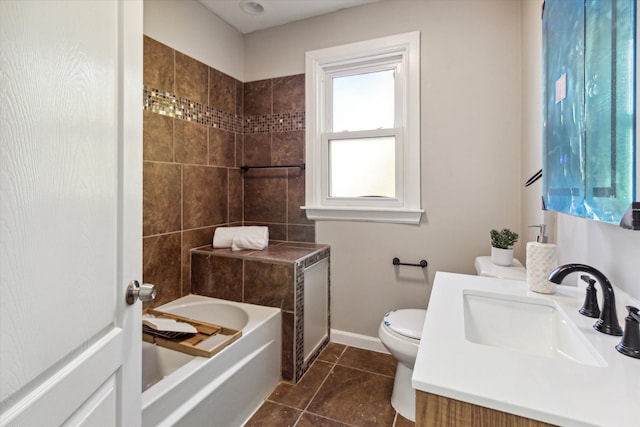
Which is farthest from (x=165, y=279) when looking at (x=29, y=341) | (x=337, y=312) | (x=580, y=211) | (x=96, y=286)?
(x=580, y=211)

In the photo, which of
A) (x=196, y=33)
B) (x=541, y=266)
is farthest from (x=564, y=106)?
(x=196, y=33)

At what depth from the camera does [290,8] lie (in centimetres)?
227

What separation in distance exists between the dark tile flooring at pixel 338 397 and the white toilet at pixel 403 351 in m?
0.06

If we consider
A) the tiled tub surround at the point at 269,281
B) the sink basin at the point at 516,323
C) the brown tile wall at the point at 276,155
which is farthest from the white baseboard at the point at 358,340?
the sink basin at the point at 516,323

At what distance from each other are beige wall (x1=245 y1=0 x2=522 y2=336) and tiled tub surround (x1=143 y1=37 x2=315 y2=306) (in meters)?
0.48

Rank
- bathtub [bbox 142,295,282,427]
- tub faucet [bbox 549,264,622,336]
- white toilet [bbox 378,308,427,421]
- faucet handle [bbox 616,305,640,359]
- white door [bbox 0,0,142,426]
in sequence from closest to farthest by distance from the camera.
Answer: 1. white door [bbox 0,0,142,426]
2. faucet handle [bbox 616,305,640,359]
3. tub faucet [bbox 549,264,622,336]
4. bathtub [bbox 142,295,282,427]
5. white toilet [bbox 378,308,427,421]

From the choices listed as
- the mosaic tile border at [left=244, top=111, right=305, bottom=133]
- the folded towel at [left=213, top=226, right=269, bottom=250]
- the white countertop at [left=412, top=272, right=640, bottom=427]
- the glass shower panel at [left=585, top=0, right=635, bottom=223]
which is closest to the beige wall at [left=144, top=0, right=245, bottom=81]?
the mosaic tile border at [left=244, top=111, right=305, bottom=133]

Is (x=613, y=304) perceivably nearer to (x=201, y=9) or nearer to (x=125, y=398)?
(x=125, y=398)

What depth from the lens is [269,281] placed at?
196 cm

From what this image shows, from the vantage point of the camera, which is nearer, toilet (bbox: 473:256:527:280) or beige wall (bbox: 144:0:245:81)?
toilet (bbox: 473:256:527:280)

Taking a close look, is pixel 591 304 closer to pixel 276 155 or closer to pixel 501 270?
pixel 501 270

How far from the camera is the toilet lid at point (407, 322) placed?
63.7 inches

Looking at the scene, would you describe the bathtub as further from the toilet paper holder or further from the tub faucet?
the tub faucet

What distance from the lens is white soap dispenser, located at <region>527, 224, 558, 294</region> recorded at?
1.04 m
